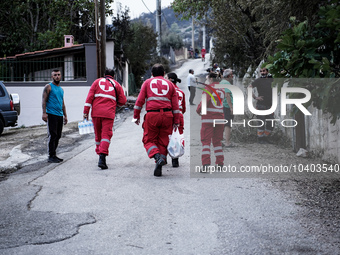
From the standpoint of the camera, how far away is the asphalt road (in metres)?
4.62

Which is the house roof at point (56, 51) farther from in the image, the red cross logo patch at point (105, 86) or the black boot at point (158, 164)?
the black boot at point (158, 164)

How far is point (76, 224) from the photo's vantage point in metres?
5.33

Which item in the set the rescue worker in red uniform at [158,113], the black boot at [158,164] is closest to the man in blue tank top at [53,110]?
the rescue worker in red uniform at [158,113]

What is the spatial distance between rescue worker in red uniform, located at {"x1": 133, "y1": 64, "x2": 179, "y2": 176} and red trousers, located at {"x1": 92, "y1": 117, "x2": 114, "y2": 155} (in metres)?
0.90

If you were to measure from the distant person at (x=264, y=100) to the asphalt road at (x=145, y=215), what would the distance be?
4.08 m

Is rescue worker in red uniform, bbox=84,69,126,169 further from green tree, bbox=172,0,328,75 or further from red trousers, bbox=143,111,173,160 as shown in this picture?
green tree, bbox=172,0,328,75

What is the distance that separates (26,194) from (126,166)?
2579 mm

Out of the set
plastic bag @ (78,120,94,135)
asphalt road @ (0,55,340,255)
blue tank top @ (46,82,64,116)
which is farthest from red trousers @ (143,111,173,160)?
blue tank top @ (46,82,64,116)

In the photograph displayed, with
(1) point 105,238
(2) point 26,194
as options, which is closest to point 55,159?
(2) point 26,194

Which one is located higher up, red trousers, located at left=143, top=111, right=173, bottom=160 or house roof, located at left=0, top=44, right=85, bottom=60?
house roof, located at left=0, top=44, right=85, bottom=60

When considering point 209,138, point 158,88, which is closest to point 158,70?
point 158,88

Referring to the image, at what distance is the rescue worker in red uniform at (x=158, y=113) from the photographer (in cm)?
810

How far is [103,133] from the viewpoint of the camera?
901 cm

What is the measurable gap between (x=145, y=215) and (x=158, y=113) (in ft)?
8.94
